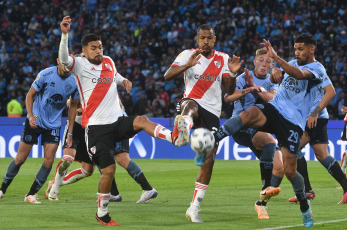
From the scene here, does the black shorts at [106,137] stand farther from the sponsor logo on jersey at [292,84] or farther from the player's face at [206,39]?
the sponsor logo on jersey at [292,84]

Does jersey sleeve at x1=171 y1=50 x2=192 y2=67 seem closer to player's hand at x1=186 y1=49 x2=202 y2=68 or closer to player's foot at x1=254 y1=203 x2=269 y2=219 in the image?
player's hand at x1=186 y1=49 x2=202 y2=68

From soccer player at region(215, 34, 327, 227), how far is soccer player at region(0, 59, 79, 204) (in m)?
3.51

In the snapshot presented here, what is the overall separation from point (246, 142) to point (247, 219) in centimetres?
182

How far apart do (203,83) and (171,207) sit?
6.89 feet

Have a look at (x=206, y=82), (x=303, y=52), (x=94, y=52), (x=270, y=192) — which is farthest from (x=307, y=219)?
(x=94, y=52)

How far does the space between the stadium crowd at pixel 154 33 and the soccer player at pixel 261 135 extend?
1191 centimetres

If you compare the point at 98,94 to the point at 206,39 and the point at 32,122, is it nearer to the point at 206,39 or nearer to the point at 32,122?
the point at 206,39

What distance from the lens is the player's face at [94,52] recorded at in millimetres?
8352

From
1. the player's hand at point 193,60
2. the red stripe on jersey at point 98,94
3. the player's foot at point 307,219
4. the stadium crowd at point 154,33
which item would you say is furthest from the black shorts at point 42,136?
the stadium crowd at point 154,33

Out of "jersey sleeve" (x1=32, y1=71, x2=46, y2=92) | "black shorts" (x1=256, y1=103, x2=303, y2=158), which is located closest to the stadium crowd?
"jersey sleeve" (x1=32, y1=71, x2=46, y2=92)

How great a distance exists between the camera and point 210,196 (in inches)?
443

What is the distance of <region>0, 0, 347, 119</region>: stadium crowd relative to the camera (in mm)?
24703

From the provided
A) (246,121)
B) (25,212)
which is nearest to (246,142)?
(246,121)

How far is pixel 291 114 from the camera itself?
8016 mm
